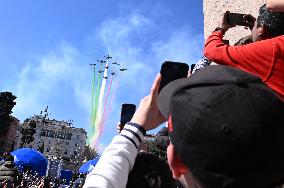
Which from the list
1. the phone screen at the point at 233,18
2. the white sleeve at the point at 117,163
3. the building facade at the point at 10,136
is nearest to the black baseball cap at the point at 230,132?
the white sleeve at the point at 117,163

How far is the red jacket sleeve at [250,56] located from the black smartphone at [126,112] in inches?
20.8

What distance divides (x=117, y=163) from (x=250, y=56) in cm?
99

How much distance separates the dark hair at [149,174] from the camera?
4.01 ft

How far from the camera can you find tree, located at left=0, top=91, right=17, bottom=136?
68.8 metres

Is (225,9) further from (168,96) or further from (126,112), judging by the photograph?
(168,96)

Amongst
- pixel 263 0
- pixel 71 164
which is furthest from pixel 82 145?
pixel 263 0

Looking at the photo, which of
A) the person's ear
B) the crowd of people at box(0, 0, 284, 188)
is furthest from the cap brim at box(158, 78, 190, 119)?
the person's ear

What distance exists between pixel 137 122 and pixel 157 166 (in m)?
0.16

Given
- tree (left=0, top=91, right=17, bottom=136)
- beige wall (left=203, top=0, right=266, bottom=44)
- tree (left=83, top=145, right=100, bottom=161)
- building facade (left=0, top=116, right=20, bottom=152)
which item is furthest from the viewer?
tree (left=83, top=145, right=100, bottom=161)

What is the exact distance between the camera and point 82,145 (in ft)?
378

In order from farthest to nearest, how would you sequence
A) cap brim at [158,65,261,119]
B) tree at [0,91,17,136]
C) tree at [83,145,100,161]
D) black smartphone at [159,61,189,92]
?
tree at [83,145,100,161] → tree at [0,91,17,136] → black smartphone at [159,61,189,92] → cap brim at [158,65,261,119]

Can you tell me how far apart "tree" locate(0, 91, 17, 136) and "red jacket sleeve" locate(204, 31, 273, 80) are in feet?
231

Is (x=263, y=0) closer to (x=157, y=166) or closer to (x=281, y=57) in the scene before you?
(x=281, y=57)

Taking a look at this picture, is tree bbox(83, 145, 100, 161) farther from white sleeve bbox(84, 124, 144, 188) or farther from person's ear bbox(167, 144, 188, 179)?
person's ear bbox(167, 144, 188, 179)
